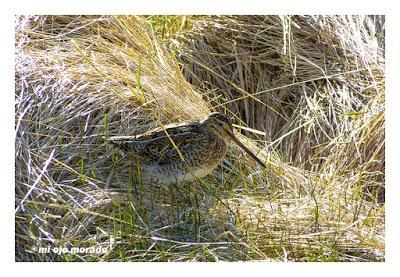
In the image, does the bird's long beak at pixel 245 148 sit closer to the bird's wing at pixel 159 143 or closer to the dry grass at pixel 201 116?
the dry grass at pixel 201 116

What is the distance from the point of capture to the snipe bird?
574 centimetres

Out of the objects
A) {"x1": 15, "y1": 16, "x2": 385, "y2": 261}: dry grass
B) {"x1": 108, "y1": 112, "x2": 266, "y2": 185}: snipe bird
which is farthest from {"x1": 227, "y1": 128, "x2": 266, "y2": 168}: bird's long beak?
{"x1": 15, "y1": 16, "x2": 385, "y2": 261}: dry grass

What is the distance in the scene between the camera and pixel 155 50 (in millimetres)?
6586

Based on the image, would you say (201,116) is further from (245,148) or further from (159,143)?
(159,143)

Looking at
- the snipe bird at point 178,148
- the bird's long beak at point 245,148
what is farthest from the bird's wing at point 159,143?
the bird's long beak at point 245,148

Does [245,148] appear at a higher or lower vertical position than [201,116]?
lower

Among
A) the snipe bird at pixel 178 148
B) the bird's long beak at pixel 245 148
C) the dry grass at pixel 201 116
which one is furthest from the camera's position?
the bird's long beak at pixel 245 148

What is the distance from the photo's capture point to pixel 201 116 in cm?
629

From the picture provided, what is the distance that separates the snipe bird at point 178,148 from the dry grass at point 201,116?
12 centimetres

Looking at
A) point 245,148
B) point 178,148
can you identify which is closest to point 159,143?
point 178,148

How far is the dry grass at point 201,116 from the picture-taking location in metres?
5.36

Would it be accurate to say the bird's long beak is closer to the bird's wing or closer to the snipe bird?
the snipe bird

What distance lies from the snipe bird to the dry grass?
0.39 ft

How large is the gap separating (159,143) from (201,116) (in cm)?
63
